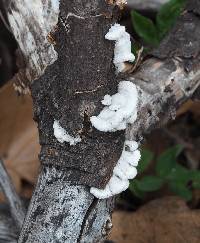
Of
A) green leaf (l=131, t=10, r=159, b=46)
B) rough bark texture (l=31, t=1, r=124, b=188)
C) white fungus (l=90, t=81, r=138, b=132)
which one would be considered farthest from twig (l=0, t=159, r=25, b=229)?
green leaf (l=131, t=10, r=159, b=46)

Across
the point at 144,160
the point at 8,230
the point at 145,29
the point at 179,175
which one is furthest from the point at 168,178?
the point at 8,230

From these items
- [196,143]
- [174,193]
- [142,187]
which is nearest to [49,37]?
[142,187]

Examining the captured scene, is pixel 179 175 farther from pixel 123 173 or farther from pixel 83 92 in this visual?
pixel 83 92

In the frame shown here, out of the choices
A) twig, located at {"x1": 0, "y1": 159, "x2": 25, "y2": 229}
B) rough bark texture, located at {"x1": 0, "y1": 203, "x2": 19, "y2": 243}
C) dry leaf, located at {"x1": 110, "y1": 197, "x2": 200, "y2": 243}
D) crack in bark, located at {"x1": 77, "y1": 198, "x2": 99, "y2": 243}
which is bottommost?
dry leaf, located at {"x1": 110, "y1": 197, "x2": 200, "y2": 243}

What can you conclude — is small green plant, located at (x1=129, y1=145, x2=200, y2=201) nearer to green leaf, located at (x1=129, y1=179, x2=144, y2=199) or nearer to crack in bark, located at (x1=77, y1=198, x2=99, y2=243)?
green leaf, located at (x1=129, y1=179, x2=144, y2=199)

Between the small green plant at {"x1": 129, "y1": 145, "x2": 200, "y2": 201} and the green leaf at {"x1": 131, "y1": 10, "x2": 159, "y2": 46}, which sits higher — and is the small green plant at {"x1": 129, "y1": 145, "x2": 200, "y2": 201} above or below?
below
